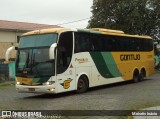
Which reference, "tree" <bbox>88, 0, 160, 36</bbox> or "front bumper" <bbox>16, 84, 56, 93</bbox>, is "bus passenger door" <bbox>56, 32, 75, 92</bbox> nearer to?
"front bumper" <bbox>16, 84, 56, 93</bbox>

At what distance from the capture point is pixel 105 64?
22109mm

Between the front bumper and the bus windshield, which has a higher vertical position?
the bus windshield

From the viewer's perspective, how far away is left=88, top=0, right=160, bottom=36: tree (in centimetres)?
4112

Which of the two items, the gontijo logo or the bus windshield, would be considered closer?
the bus windshield

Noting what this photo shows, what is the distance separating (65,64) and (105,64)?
4272 mm

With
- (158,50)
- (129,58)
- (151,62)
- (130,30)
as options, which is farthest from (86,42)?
(158,50)

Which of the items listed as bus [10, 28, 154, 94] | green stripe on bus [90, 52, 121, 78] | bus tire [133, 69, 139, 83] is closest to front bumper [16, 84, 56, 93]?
bus [10, 28, 154, 94]

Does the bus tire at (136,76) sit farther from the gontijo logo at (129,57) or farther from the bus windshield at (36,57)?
the bus windshield at (36,57)

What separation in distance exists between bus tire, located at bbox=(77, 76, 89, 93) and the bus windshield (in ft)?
7.63

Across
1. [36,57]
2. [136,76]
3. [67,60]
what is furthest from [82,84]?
[136,76]

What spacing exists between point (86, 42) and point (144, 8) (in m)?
23.2

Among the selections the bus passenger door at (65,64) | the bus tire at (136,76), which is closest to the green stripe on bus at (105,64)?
the bus passenger door at (65,64)

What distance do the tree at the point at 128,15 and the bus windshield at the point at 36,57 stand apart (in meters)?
23.2

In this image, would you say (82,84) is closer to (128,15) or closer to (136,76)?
(136,76)
